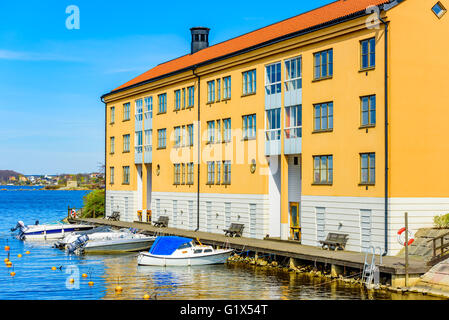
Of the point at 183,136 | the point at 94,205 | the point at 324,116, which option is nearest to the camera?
the point at 324,116

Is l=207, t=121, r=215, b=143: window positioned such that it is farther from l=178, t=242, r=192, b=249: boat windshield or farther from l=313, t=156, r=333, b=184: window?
l=313, t=156, r=333, b=184: window

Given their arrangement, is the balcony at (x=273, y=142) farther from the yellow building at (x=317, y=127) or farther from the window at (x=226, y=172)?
the window at (x=226, y=172)

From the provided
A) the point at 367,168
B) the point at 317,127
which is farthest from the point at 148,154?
the point at 367,168

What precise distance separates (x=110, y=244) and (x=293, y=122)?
60.8ft

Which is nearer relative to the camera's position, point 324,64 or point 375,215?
point 375,215

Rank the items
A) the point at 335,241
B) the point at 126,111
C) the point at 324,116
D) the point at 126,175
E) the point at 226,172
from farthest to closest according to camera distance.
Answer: the point at 126,175, the point at 126,111, the point at 226,172, the point at 324,116, the point at 335,241

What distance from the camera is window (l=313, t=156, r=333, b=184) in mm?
41781

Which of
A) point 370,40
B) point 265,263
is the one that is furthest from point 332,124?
point 265,263

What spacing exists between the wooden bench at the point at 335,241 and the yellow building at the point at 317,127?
38 centimetres

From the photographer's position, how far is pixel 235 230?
50594mm

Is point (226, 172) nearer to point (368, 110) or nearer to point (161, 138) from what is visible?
point (161, 138)

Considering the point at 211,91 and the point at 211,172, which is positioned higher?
the point at 211,91

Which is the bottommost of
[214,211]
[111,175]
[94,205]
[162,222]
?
[162,222]
